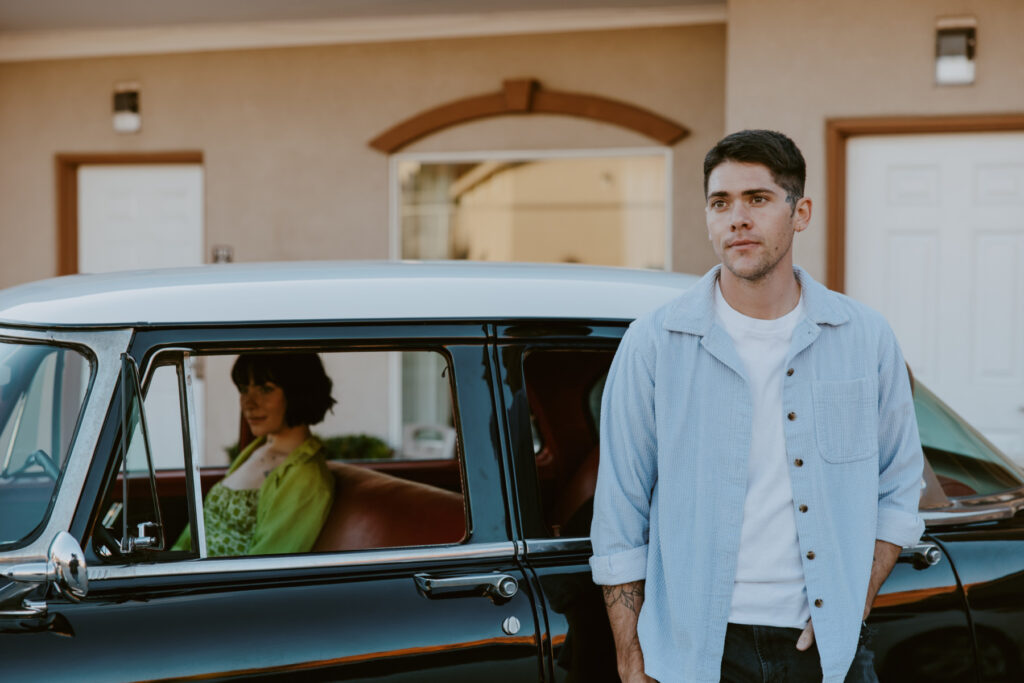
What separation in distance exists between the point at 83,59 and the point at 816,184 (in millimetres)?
5612

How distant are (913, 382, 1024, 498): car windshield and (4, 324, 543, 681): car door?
1.14m

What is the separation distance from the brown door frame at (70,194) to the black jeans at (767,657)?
7073 millimetres

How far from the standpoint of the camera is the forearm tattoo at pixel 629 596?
6.69ft

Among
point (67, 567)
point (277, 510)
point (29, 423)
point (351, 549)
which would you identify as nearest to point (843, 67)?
point (277, 510)

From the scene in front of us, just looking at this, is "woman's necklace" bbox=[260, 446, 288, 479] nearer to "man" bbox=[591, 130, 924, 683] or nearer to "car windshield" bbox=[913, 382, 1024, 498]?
"man" bbox=[591, 130, 924, 683]

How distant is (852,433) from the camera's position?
6.53 feet

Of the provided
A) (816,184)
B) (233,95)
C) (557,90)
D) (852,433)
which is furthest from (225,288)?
(233,95)

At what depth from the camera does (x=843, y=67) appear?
629cm

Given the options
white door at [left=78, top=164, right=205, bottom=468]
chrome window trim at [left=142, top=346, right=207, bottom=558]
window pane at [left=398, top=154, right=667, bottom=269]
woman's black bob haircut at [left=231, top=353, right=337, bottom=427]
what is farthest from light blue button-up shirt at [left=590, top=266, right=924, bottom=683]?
white door at [left=78, top=164, right=205, bottom=468]

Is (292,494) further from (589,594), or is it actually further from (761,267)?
(761,267)

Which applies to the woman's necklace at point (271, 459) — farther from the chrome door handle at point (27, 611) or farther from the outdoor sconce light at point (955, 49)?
the outdoor sconce light at point (955, 49)

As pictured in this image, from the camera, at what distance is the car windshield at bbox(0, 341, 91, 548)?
208 cm

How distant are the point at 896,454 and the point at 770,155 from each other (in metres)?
0.64

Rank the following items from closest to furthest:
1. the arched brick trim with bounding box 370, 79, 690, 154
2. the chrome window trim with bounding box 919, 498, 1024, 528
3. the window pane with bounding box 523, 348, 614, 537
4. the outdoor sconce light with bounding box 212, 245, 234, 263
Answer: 1. the chrome window trim with bounding box 919, 498, 1024, 528
2. the window pane with bounding box 523, 348, 614, 537
3. the arched brick trim with bounding box 370, 79, 690, 154
4. the outdoor sconce light with bounding box 212, 245, 234, 263
